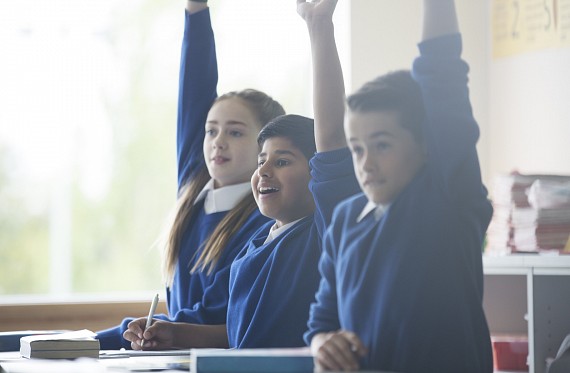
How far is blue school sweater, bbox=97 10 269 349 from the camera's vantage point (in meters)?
1.34

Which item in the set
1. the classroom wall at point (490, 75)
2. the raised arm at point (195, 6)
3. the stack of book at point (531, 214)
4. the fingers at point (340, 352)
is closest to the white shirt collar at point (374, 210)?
the fingers at point (340, 352)

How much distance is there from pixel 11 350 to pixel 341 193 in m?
0.74

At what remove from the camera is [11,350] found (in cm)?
148

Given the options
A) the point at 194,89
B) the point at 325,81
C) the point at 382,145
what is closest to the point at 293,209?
the point at 325,81

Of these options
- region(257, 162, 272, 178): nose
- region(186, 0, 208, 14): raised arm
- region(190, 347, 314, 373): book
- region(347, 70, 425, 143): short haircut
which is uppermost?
region(186, 0, 208, 14): raised arm

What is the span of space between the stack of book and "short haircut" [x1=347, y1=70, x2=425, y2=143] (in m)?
0.94

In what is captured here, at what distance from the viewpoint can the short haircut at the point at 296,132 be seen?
1108 mm

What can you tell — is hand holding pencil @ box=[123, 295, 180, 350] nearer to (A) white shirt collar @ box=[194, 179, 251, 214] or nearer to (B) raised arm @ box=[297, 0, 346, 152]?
(A) white shirt collar @ box=[194, 179, 251, 214]

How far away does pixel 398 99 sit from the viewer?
854mm

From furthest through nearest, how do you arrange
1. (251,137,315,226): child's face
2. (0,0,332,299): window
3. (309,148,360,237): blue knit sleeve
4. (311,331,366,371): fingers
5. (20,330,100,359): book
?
(0,0,332,299): window < (20,330,100,359): book < (251,137,315,226): child's face < (309,148,360,237): blue knit sleeve < (311,331,366,371): fingers

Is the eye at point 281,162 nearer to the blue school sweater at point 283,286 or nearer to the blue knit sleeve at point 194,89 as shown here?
the blue school sweater at point 283,286

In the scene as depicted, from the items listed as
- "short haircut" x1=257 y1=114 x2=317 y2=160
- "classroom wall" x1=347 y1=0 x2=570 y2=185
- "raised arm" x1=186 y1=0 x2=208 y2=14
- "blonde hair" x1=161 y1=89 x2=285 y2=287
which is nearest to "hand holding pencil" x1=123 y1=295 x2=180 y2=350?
"blonde hair" x1=161 y1=89 x2=285 y2=287

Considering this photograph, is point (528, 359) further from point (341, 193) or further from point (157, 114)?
point (157, 114)

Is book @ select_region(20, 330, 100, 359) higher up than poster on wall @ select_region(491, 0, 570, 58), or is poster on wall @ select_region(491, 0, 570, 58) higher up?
poster on wall @ select_region(491, 0, 570, 58)
